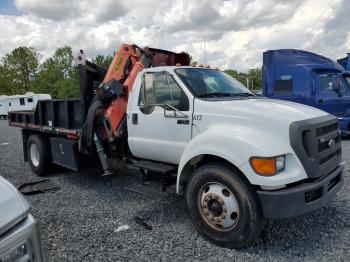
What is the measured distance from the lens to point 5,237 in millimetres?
1946

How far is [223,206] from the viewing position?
3527 mm

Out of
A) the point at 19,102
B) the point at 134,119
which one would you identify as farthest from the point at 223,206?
the point at 19,102

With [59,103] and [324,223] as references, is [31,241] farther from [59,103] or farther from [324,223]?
[59,103]

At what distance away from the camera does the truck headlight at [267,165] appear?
3186mm

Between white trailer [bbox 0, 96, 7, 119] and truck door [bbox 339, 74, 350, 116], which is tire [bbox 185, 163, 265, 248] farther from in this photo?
white trailer [bbox 0, 96, 7, 119]

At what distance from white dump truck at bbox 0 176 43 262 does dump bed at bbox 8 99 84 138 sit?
3.68 metres

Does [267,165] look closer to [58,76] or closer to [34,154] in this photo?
[34,154]

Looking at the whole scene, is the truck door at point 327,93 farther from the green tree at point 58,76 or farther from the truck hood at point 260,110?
the green tree at point 58,76

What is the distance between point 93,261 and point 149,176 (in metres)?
1.58

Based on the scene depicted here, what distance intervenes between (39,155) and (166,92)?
12.5 feet

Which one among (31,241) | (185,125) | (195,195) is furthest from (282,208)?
(31,241)

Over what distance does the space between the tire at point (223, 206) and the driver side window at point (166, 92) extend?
0.99 m

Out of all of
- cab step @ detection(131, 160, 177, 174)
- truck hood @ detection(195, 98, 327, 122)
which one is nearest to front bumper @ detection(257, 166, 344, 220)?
truck hood @ detection(195, 98, 327, 122)

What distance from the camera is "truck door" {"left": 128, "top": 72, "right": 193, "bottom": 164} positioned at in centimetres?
424
